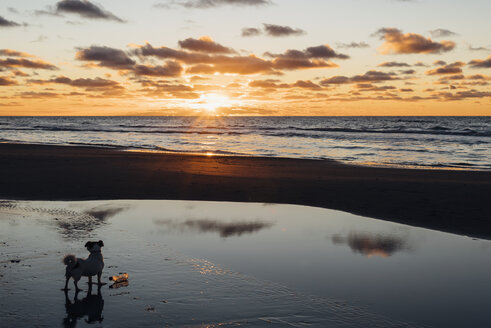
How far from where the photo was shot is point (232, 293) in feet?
18.6

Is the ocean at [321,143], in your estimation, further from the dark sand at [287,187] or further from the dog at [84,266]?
the dog at [84,266]

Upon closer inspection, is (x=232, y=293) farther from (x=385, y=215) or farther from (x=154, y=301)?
(x=385, y=215)

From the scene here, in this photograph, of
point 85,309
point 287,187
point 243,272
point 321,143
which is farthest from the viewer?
point 321,143

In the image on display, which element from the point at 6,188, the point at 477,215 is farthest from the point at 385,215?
the point at 6,188

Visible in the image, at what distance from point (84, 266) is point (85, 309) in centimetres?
71

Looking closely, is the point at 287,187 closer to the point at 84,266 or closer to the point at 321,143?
the point at 84,266

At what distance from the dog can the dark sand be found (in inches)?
295

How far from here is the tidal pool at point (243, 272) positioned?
16.5 ft

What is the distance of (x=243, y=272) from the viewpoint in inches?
254

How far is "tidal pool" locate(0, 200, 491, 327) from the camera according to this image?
5031mm

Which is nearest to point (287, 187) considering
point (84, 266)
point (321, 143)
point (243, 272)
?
point (243, 272)

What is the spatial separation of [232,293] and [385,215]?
6.90m

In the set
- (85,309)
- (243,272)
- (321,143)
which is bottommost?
(85,309)

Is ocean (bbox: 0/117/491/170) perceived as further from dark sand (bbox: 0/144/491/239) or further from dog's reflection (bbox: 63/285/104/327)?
dog's reflection (bbox: 63/285/104/327)
